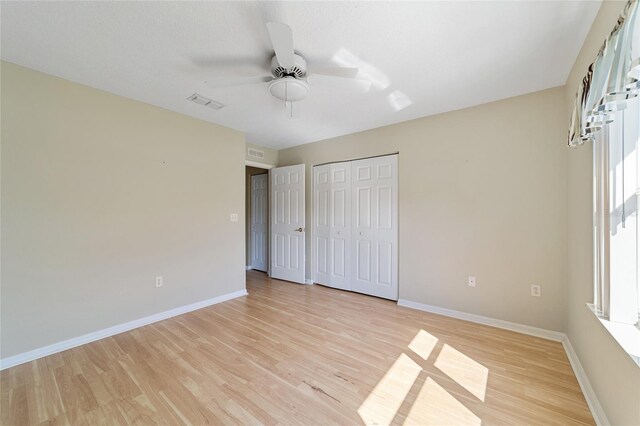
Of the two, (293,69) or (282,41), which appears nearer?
(282,41)

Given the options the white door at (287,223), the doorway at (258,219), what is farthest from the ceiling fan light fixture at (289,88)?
the doorway at (258,219)

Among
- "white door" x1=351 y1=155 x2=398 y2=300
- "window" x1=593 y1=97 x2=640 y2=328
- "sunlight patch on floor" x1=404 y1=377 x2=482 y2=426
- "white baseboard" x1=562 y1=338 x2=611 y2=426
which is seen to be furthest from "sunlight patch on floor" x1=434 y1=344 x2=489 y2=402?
"white door" x1=351 y1=155 x2=398 y2=300

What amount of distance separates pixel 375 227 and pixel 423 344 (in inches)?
64.4

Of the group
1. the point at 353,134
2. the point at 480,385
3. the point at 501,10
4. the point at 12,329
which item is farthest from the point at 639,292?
the point at 12,329

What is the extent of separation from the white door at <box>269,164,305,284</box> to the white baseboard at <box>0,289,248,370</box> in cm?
134

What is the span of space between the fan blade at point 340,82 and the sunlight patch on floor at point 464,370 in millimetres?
2542

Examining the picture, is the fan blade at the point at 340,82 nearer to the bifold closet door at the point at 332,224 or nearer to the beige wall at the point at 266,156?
the bifold closet door at the point at 332,224

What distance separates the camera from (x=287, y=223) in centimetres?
446

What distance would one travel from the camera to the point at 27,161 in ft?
6.72

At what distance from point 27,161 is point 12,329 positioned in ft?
4.55

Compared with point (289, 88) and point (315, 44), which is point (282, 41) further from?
point (289, 88)

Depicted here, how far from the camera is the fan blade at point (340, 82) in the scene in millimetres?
2193

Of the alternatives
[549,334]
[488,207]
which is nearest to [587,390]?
[549,334]

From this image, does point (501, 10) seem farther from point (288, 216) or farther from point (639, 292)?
point (288, 216)
